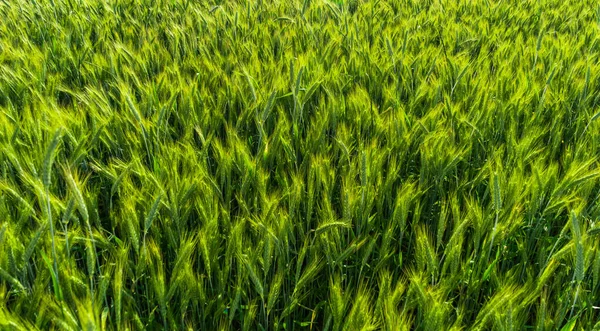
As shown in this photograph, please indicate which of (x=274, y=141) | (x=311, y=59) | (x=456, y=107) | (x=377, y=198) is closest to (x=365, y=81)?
(x=311, y=59)

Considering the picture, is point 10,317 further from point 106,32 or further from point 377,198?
point 106,32

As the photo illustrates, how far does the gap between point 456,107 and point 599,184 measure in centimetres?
42

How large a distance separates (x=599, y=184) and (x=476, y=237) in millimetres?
539

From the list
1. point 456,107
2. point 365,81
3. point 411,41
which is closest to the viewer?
point 456,107

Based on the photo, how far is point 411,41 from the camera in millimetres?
2152

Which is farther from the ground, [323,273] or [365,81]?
[365,81]

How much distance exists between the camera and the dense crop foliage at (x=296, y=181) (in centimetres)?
83

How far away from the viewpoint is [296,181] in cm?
103

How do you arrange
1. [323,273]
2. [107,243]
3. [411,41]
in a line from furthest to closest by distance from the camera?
[411,41] < [323,273] < [107,243]

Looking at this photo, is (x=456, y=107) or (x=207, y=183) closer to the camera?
(x=207, y=183)

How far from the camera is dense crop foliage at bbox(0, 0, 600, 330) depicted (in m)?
0.83

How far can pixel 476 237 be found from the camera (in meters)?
0.94

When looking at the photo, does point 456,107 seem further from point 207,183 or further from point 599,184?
point 207,183

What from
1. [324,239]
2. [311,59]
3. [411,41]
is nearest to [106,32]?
[311,59]
